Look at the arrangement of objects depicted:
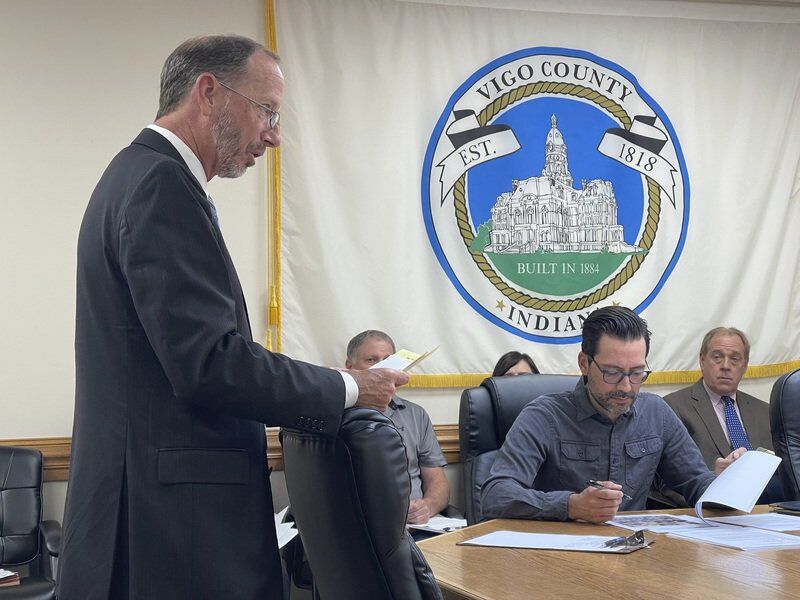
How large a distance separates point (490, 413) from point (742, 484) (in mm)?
1038

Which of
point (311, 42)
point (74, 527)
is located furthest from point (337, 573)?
point (311, 42)

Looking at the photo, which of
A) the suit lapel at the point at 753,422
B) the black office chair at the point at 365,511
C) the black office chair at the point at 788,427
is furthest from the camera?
the suit lapel at the point at 753,422

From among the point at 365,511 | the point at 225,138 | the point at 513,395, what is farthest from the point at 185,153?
the point at 513,395

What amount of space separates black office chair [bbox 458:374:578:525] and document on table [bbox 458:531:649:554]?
1057 mm

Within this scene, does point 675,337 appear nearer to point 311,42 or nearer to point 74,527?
point 311,42

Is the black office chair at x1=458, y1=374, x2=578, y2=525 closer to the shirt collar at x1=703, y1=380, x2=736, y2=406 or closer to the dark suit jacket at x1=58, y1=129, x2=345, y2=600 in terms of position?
the shirt collar at x1=703, y1=380, x2=736, y2=406

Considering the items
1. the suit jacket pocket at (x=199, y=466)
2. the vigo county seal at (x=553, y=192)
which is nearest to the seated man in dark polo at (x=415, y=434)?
the vigo county seal at (x=553, y=192)

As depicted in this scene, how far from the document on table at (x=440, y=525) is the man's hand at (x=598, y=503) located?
4.12 ft

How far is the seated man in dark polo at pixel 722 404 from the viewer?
4.21 m

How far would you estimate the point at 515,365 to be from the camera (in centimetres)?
424

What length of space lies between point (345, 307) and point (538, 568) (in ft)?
8.32

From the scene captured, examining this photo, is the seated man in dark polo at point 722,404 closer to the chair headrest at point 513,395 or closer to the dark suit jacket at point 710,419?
the dark suit jacket at point 710,419

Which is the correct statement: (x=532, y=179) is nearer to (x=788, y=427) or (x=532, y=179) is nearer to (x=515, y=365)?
(x=515, y=365)

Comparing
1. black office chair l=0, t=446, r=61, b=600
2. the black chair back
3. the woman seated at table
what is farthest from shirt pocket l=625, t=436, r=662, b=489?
the black chair back
